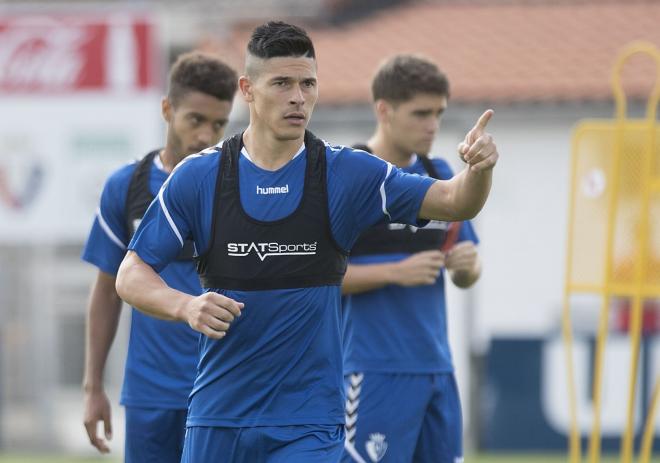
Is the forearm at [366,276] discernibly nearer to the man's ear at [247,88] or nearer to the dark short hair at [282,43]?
the man's ear at [247,88]

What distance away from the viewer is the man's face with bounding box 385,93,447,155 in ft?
22.0

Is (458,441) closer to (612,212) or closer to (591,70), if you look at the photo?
(612,212)

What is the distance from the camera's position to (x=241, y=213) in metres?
5.02

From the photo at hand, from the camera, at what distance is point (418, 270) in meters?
6.46

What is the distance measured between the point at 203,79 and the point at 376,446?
5.89 feet

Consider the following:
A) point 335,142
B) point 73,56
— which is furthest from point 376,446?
point 335,142

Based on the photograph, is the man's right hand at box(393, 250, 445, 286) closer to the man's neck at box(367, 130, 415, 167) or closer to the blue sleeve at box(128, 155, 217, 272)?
the man's neck at box(367, 130, 415, 167)

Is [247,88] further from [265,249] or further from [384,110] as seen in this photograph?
[384,110]

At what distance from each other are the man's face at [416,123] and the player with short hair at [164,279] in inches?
30.7

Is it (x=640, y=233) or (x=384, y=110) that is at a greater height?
(x=384, y=110)

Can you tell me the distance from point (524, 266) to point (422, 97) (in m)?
7.85

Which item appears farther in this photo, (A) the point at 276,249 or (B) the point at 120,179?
(B) the point at 120,179

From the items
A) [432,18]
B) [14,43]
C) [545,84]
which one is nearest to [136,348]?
[14,43]

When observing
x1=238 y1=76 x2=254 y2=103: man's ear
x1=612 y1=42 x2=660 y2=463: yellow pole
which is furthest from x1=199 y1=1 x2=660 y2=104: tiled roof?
x1=238 y1=76 x2=254 y2=103: man's ear
